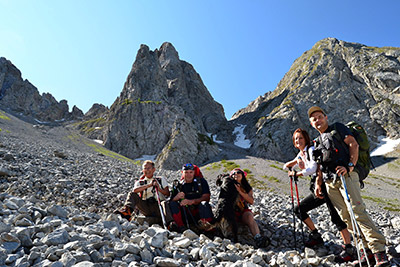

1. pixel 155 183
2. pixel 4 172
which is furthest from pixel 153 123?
pixel 155 183

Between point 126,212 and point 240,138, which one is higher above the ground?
point 240,138

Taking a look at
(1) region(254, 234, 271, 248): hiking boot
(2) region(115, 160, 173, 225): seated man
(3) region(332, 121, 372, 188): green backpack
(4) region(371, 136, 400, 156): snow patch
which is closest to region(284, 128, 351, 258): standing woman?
(3) region(332, 121, 372, 188): green backpack

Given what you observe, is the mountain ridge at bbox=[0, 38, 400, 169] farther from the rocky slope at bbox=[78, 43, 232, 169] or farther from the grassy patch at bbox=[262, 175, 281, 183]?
the grassy patch at bbox=[262, 175, 281, 183]

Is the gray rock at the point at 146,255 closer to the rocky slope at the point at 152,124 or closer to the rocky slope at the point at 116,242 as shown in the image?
the rocky slope at the point at 116,242

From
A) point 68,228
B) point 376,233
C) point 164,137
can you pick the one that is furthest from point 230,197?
point 164,137

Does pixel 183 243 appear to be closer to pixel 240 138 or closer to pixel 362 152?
pixel 362 152

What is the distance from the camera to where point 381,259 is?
5098mm

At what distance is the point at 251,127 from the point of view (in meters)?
157

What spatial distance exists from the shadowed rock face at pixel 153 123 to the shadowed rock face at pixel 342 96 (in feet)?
131

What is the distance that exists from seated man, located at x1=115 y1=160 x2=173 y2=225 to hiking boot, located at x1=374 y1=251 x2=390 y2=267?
666 centimetres

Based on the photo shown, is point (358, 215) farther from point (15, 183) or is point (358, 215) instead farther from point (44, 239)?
point (15, 183)

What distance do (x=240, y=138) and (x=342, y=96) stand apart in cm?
6623

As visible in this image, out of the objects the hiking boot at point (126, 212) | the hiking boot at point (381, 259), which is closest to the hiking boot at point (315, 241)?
the hiking boot at point (381, 259)

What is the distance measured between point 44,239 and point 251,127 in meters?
158
